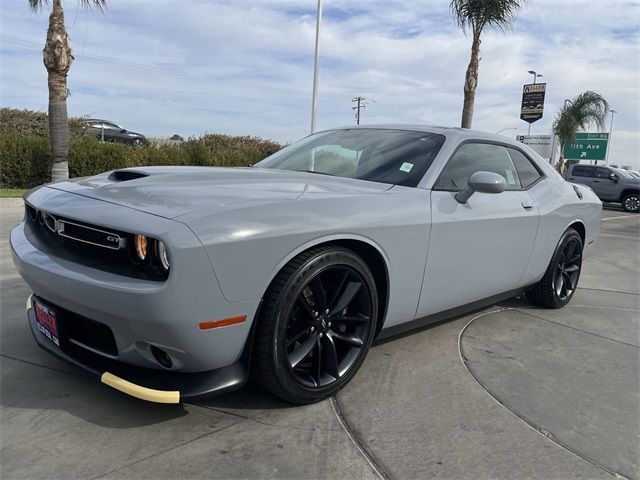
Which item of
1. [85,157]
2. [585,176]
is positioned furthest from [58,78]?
[585,176]

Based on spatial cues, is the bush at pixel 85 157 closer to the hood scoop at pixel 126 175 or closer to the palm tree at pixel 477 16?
the palm tree at pixel 477 16

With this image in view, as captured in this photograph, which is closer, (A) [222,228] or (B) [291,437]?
(A) [222,228]

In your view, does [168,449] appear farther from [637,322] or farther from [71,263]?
[637,322]

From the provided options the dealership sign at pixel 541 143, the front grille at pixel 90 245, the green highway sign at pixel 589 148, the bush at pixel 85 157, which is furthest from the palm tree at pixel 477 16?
the green highway sign at pixel 589 148

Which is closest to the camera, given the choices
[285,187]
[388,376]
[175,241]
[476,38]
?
[175,241]

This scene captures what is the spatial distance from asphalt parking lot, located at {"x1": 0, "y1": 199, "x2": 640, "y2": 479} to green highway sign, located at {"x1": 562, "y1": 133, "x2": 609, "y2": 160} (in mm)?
35351

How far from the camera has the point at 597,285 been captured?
577cm

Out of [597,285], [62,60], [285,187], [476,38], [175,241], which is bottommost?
[597,285]

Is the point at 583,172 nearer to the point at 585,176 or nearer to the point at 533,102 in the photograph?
the point at 585,176

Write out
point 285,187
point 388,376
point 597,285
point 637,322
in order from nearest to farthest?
point 285,187, point 388,376, point 637,322, point 597,285

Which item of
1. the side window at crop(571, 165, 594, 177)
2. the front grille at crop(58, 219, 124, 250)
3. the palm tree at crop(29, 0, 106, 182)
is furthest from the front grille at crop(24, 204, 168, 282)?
the side window at crop(571, 165, 594, 177)

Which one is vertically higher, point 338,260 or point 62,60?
point 62,60

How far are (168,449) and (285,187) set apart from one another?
1.31 m

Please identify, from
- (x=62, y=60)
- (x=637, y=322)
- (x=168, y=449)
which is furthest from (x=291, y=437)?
(x=62, y=60)
